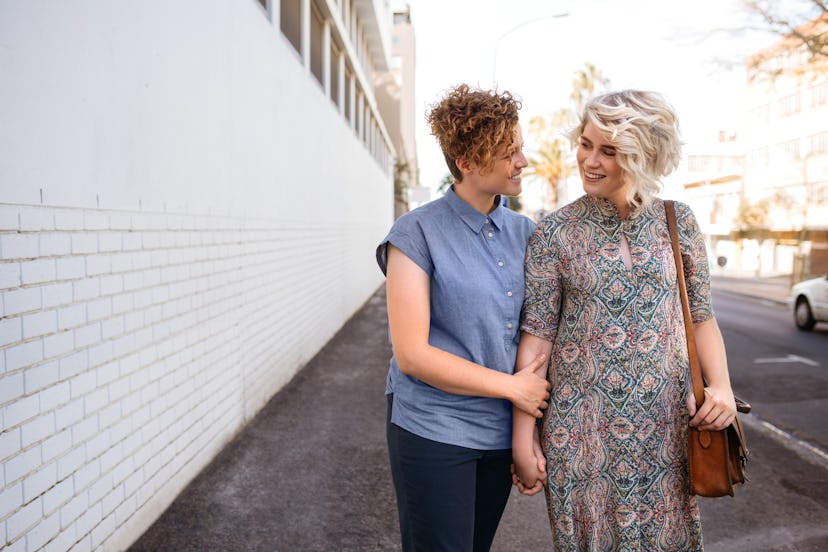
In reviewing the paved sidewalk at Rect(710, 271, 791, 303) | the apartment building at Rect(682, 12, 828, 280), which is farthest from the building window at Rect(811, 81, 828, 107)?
the paved sidewalk at Rect(710, 271, 791, 303)

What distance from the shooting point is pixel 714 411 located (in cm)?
185

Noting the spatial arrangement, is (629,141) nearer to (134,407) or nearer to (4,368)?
(4,368)

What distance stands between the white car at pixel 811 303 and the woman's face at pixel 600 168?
1331 cm

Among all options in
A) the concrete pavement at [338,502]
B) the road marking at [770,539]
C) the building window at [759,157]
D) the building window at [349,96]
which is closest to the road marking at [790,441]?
the concrete pavement at [338,502]

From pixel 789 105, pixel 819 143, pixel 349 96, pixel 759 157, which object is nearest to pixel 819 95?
pixel 819 143

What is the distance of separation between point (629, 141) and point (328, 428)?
444 cm

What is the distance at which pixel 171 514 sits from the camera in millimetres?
3879

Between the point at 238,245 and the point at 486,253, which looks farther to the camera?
the point at 238,245

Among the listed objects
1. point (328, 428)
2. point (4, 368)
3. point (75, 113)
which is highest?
point (75, 113)

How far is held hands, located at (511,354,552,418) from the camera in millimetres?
1884

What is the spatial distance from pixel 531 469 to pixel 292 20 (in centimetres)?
859

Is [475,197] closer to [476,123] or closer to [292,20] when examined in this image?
[476,123]

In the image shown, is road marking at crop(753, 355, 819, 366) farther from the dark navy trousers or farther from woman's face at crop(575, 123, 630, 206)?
the dark navy trousers

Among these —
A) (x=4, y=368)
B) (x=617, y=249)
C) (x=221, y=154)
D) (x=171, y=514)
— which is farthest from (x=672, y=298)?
(x=221, y=154)
